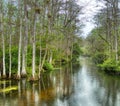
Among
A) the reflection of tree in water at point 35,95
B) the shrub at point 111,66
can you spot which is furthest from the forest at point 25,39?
the shrub at point 111,66

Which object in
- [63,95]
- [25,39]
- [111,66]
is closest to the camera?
[63,95]

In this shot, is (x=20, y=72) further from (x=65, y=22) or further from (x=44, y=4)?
(x=65, y=22)

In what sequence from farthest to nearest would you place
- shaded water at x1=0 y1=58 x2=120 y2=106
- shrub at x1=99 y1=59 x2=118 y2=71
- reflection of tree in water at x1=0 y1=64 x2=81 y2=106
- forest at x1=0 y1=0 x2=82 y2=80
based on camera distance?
shrub at x1=99 y1=59 x2=118 y2=71 < forest at x1=0 y1=0 x2=82 y2=80 < reflection of tree in water at x1=0 y1=64 x2=81 y2=106 < shaded water at x1=0 y1=58 x2=120 y2=106

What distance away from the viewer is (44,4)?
26.5m

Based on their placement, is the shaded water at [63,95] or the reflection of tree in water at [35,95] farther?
the reflection of tree in water at [35,95]

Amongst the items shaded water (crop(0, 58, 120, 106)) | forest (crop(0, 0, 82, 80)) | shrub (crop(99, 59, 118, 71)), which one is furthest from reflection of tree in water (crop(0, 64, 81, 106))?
shrub (crop(99, 59, 118, 71))

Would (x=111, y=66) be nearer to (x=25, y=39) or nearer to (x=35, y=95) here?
(x=25, y=39)

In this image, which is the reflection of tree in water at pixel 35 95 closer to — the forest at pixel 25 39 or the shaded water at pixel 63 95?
the shaded water at pixel 63 95

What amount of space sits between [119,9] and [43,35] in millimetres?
12637

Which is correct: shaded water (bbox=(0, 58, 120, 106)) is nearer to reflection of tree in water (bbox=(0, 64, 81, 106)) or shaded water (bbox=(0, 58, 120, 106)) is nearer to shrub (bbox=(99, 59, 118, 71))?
reflection of tree in water (bbox=(0, 64, 81, 106))

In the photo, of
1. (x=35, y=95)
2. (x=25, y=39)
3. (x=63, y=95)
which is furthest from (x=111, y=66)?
(x=35, y=95)

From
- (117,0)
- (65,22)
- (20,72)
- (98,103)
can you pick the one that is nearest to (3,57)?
(20,72)

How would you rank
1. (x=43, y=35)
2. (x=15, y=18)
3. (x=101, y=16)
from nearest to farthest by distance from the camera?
(x=43, y=35)
(x=15, y=18)
(x=101, y=16)

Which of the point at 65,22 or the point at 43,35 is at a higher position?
the point at 65,22
